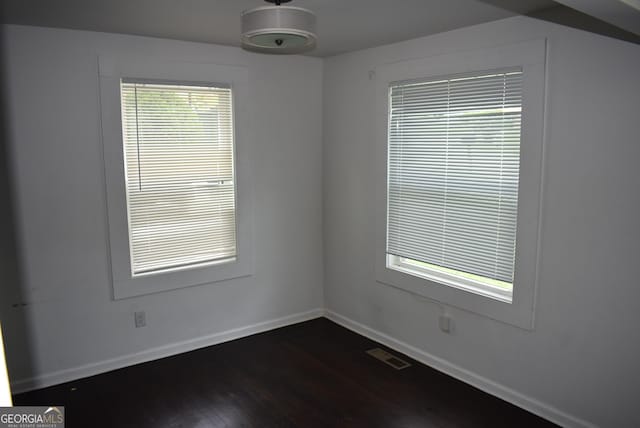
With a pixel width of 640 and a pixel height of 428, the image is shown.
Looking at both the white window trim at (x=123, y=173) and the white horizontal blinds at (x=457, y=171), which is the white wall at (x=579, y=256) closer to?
the white horizontal blinds at (x=457, y=171)

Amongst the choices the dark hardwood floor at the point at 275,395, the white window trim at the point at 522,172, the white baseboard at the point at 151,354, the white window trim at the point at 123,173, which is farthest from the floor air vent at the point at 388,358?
the white window trim at the point at 123,173

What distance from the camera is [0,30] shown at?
3.01m

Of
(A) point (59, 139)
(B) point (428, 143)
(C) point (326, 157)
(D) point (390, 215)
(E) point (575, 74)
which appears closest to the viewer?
(E) point (575, 74)

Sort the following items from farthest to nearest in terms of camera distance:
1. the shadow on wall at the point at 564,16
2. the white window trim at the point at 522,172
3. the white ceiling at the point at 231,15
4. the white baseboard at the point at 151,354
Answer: the white baseboard at the point at 151,354 < the white window trim at the point at 522,172 < the white ceiling at the point at 231,15 < the shadow on wall at the point at 564,16

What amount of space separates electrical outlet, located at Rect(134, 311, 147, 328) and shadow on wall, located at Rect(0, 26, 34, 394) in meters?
0.72

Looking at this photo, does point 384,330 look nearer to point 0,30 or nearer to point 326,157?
point 326,157

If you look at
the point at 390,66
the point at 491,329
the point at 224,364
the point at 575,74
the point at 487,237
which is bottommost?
the point at 224,364

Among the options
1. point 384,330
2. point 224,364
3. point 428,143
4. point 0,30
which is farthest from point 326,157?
point 0,30

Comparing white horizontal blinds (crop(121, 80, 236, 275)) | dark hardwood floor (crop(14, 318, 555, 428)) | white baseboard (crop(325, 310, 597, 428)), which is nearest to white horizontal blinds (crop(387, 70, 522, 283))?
white baseboard (crop(325, 310, 597, 428))

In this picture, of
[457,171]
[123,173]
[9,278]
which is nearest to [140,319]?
[9,278]

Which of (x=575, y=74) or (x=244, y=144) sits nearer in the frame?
(x=575, y=74)

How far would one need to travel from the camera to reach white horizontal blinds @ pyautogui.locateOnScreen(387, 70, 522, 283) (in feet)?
9.91

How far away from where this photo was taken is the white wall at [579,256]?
2488mm

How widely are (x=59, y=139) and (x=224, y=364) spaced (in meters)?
2.03
